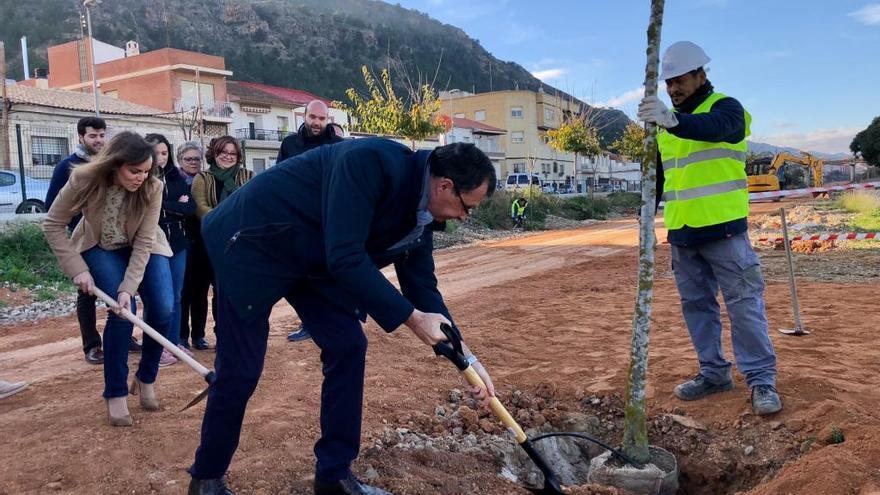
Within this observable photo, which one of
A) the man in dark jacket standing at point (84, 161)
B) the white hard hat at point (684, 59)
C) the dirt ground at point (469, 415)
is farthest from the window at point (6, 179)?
the white hard hat at point (684, 59)

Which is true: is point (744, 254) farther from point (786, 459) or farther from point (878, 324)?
point (878, 324)

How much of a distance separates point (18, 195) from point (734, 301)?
14.3 meters

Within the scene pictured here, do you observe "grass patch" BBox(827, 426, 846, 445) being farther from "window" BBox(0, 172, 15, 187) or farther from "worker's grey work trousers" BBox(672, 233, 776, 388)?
"window" BBox(0, 172, 15, 187)

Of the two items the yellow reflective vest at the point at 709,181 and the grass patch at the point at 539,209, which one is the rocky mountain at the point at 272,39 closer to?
the grass patch at the point at 539,209

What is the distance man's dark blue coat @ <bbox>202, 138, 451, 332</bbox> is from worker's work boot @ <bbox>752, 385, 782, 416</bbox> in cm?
242

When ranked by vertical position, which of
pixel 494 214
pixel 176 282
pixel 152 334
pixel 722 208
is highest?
pixel 722 208

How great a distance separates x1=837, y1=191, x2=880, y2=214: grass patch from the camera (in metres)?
18.6

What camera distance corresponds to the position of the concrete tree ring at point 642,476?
3227 mm

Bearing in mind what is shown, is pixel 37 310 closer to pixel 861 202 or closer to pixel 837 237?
pixel 837 237

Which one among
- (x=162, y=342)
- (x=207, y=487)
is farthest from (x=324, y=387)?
(x=162, y=342)

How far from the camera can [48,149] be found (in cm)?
1869

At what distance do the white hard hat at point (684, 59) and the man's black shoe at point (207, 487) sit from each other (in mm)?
3036

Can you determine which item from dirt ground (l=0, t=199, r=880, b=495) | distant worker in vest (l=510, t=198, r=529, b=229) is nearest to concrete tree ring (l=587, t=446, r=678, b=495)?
dirt ground (l=0, t=199, r=880, b=495)

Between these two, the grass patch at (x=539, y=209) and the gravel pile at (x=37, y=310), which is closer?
the gravel pile at (x=37, y=310)
